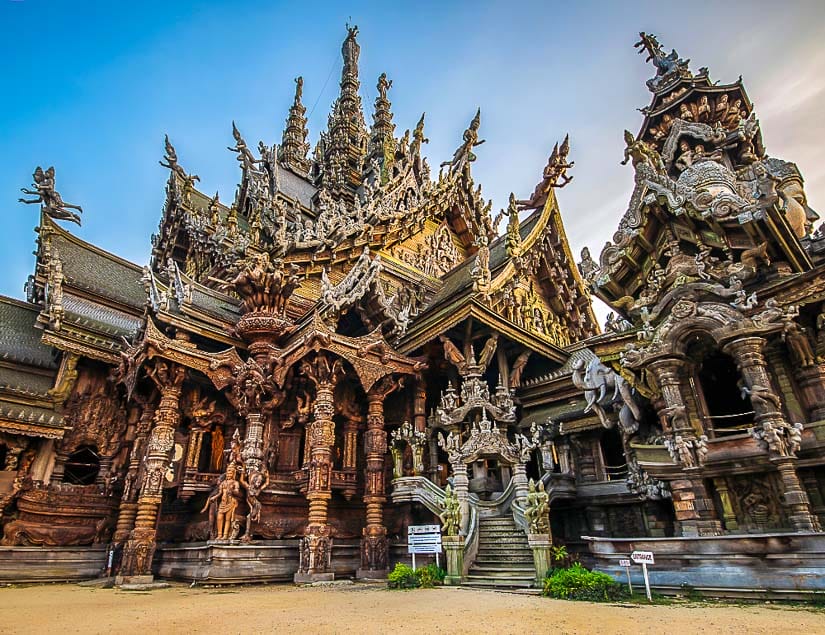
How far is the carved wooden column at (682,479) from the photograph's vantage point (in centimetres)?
596

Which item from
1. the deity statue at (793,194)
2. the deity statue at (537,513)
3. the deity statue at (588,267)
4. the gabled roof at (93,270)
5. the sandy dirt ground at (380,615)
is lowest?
the sandy dirt ground at (380,615)

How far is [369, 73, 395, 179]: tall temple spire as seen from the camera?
20692mm

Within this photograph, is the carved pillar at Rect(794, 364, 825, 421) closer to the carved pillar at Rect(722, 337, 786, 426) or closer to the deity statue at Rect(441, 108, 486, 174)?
the carved pillar at Rect(722, 337, 786, 426)

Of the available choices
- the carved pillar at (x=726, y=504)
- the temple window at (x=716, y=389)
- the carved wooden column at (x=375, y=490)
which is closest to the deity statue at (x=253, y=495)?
A: the carved wooden column at (x=375, y=490)

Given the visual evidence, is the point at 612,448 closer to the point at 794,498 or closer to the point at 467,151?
the point at 794,498

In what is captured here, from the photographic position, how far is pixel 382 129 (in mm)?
23047

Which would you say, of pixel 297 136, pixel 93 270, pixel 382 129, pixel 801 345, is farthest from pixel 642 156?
pixel 297 136

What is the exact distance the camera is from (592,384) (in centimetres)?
855

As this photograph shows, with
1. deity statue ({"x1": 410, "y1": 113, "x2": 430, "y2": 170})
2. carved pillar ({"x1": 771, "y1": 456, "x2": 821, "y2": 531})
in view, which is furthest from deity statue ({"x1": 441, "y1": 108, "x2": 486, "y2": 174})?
carved pillar ({"x1": 771, "y1": 456, "x2": 821, "y2": 531})

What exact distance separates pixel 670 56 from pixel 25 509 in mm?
16783

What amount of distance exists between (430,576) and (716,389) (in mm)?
5358

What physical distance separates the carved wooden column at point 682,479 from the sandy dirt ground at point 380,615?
1.48 meters

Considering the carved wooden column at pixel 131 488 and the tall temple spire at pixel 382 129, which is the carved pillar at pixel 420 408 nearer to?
the carved wooden column at pixel 131 488

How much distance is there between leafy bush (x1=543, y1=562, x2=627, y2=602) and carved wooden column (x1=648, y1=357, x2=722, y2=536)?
139 cm
